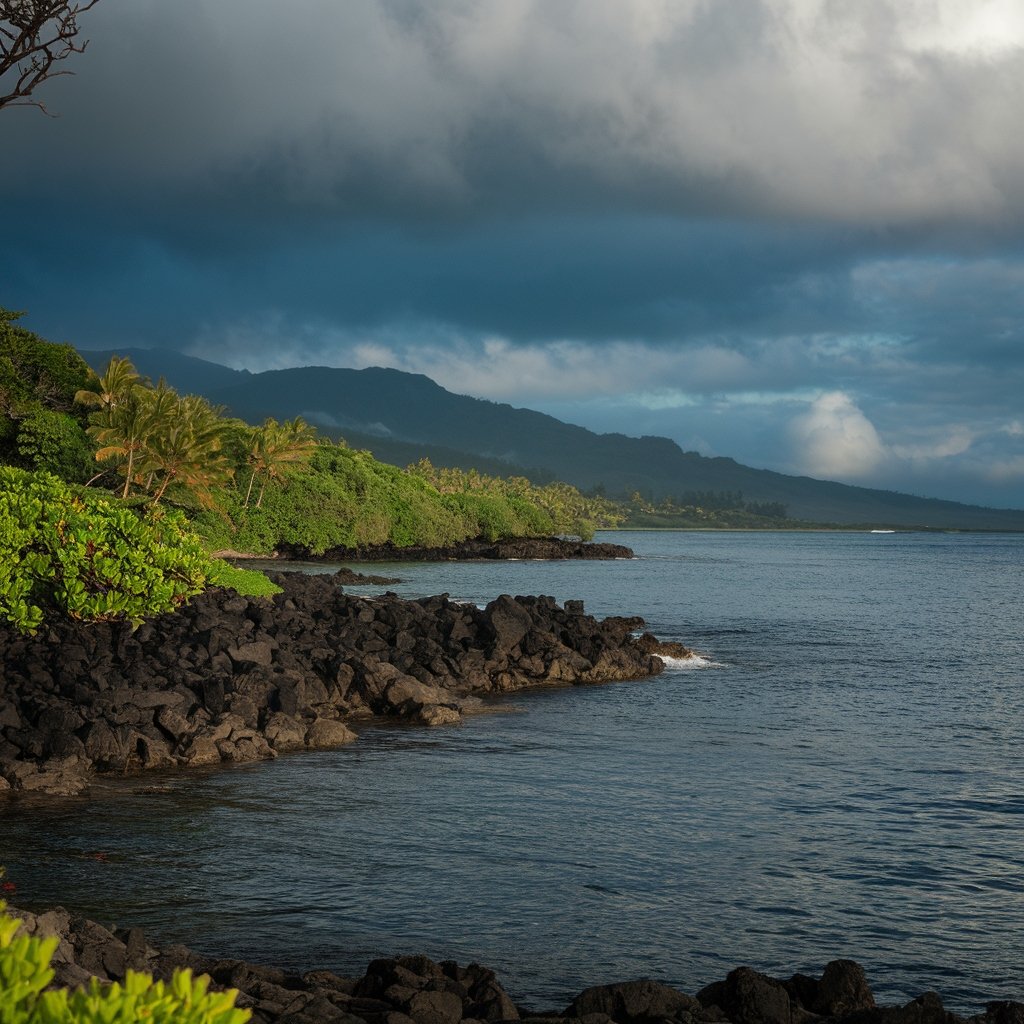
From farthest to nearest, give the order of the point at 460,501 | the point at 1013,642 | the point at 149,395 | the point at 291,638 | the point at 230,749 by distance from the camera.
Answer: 1. the point at 460,501
2. the point at 149,395
3. the point at 1013,642
4. the point at 291,638
5. the point at 230,749

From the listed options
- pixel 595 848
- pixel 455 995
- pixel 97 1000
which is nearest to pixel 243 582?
pixel 595 848

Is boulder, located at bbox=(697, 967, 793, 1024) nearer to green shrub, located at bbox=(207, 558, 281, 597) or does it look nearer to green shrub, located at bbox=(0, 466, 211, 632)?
green shrub, located at bbox=(0, 466, 211, 632)

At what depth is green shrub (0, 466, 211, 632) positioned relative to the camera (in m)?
22.9

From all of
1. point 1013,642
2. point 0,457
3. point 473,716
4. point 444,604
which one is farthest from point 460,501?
point 473,716

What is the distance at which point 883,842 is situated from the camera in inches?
604

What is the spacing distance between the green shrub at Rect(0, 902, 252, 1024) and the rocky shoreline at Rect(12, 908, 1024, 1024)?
3.76m

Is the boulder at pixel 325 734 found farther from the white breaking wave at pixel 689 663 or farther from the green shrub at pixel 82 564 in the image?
the white breaking wave at pixel 689 663

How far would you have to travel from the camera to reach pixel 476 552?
122m

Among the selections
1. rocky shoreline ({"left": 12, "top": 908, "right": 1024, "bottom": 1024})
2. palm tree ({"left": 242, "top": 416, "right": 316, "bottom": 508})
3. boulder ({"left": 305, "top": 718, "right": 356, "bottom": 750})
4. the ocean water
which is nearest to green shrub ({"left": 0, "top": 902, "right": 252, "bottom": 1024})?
rocky shoreline ({"left": 12, "top": 908, "right": 1024, "bottom": 1024})

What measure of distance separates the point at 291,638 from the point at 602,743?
882 cm

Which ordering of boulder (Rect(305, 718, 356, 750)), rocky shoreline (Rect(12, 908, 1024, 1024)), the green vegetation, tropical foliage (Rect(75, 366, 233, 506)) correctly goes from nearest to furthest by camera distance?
1. rocky shoreline (Rect(12, 908, 1024, 1024))
2. boulder (Rect(305, 718, 356, 750))
3. the green vegetation
4. tropical foliage (Rect(75, 366, 233, 506))

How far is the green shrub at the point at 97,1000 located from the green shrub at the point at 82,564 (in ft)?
63.8

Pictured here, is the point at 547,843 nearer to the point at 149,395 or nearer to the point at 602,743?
the point at 602,743

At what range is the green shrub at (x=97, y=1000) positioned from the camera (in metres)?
3.79
